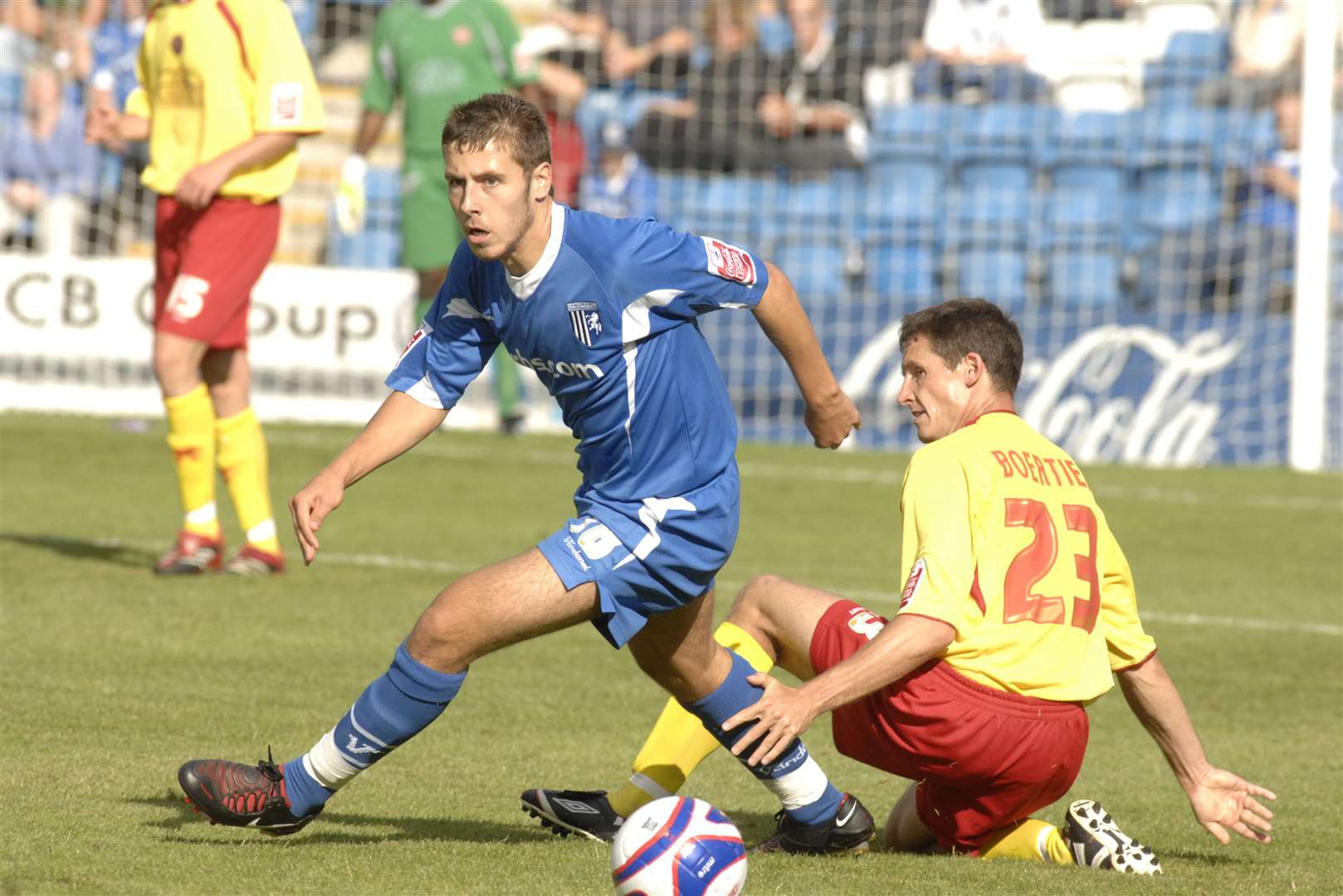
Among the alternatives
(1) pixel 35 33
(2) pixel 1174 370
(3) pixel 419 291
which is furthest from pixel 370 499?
(1) pixel 35 33

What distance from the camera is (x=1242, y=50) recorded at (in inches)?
593

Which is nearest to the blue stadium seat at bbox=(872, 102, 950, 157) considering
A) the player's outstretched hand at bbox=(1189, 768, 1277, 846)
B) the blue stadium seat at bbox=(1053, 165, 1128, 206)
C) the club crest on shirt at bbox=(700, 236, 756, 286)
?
the blue stadium seat at bbox=(1053, 165, 1128, 206)

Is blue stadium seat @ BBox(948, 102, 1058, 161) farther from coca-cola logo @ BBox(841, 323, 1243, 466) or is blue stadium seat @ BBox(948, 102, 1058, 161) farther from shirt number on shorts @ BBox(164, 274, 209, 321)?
shirt number on shorts @ BBox(164, 274, 209, 321)

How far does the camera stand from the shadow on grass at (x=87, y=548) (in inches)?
323

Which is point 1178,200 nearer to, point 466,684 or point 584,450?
point 466,684

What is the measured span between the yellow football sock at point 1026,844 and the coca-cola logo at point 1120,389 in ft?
28.8

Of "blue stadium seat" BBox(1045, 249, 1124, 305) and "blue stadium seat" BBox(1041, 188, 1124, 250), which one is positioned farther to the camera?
"blue stadium seat" BBox(1041, 188, 1124, 250)

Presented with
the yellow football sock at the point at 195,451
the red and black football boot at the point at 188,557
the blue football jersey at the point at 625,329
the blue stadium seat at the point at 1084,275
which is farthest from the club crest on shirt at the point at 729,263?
the blue stadium seat at the point at 1084,275

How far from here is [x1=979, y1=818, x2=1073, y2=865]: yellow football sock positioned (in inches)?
170

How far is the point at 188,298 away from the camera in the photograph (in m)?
7.50

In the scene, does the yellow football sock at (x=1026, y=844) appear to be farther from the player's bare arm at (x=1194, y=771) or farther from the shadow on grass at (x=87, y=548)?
the shadow on grass at (x=87, y=548)

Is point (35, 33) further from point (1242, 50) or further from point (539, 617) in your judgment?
point (539, 617)

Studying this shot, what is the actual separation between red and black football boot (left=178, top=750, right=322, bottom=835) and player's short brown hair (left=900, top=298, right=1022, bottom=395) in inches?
64.1

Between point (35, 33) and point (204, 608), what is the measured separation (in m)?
10.6
